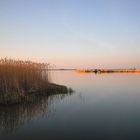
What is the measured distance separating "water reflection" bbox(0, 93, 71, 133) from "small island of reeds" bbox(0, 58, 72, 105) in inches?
28.5

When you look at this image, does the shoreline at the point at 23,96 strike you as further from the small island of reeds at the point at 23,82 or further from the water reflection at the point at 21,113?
the water reflection at the point at 21,113

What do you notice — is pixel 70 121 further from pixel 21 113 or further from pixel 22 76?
pixel 22 76

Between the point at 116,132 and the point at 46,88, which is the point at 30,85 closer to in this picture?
the point at 46,88

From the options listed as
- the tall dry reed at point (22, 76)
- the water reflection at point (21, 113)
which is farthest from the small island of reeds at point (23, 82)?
the water reflection at point (21, 113)

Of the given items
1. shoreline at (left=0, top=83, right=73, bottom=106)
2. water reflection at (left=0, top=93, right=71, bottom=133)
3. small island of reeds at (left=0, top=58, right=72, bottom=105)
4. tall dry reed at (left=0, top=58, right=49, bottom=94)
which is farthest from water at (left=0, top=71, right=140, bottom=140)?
tall dry reed at (left=0, top=58, right=49, bottom=94)

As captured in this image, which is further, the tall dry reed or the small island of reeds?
the tall dry reed

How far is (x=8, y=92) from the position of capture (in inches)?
457

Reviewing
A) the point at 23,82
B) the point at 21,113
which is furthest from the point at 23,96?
the point at 21,113

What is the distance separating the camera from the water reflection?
7.98 meters

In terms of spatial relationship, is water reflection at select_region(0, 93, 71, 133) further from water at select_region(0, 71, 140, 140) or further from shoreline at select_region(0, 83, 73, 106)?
shoreline at select_region(0, 83, 73, 106)

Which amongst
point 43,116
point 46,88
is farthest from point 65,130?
point 46,88

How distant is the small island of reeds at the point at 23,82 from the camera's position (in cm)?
1157

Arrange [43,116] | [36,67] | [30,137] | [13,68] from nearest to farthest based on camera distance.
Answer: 1. [30,137]
2. [43,116]
3. [13,68]
4. [36,67]

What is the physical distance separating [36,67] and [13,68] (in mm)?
2790
